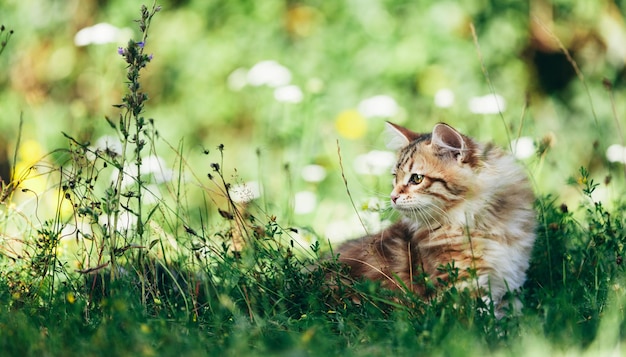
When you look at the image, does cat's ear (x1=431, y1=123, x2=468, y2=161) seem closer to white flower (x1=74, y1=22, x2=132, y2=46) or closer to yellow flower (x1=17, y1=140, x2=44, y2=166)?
white flower (x1=74, y1=22, x2=132, y2=46)

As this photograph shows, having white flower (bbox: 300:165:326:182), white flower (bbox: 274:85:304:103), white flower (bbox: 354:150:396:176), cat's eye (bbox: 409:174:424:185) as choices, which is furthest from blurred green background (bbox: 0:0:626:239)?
cat's eye (bbox: 409:174:424:185)

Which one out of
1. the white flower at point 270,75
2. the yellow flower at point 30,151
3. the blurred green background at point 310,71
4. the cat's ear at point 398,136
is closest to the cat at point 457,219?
the cat's ear at point 398,136

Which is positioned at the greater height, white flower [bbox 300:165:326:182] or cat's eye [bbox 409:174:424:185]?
white flower [bbox 300:165:326:182]

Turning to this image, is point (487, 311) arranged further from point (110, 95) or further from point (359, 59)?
point (110, 95)

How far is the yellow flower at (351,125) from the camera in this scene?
230 inches

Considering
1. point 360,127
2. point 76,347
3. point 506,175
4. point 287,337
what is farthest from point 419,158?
point 360,127

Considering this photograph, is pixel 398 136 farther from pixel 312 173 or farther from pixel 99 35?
pixel 99 35

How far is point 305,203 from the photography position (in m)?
5.05

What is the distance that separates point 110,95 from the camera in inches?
251

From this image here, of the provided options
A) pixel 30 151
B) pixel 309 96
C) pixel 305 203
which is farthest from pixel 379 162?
pixel 30 151

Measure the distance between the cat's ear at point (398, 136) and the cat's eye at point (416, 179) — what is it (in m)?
0.27

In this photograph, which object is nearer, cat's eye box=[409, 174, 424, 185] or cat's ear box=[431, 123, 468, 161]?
cat's ear box=[431, 123, 468, 161]

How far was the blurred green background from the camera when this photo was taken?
595cm

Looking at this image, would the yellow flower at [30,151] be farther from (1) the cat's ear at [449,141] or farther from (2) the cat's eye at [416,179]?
(1) the cat's ear at [449,141]
